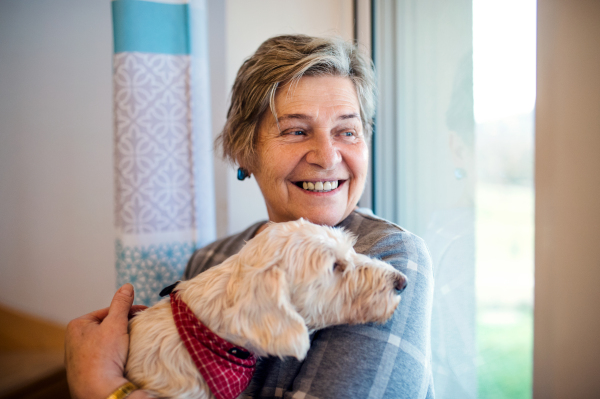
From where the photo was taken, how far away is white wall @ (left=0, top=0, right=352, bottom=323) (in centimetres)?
208

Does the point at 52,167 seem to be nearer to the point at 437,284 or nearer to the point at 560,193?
the point at 437,284

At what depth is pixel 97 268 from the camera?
7.36ft

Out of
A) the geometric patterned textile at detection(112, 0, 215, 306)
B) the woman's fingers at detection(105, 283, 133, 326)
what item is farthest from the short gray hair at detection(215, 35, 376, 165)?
the woman's fingers at detection(105, 283, 133, 326)

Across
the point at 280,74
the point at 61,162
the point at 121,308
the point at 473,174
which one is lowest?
the point at 121,308

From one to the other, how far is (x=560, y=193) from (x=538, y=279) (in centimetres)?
27

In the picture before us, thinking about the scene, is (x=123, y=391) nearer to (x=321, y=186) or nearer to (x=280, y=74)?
(x=321, y=186)

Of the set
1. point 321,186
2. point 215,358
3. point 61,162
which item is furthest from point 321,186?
point 61,162

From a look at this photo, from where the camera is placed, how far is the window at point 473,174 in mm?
1084

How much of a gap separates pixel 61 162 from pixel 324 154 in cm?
199

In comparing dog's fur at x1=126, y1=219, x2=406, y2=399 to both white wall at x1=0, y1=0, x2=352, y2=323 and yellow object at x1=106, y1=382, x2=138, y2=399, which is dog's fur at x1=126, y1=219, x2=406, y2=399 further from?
white wall at x1=0, y1=0, x2=352, y2=323

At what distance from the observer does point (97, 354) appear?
0.83m

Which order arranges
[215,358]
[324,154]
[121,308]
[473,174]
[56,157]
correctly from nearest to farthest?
[215,358]
[121,308]
[324,154]
[473,174]
[56,157]

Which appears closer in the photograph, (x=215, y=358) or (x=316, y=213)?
(x=215, y=358)

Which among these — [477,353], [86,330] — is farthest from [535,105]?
[86,330]
